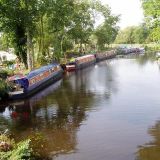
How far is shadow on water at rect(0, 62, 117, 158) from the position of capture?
73.3 feet

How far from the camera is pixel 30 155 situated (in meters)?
16.8

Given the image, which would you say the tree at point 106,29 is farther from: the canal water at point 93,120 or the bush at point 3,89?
the bush at point 3,89

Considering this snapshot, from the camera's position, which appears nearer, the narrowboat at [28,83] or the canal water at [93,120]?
the canal water at [93,120]

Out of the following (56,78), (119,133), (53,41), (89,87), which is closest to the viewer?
(119,133)

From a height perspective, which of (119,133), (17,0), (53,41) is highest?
(17,0)

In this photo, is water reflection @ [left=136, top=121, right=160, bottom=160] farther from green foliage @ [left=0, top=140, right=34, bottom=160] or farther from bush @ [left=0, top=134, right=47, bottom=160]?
green foliage @ [left=0, top=140, right=34, bottom=160]

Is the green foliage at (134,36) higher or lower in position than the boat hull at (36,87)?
higher

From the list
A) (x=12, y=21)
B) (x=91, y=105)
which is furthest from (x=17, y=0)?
(x=91, y=105)

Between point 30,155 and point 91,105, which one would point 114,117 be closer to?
point 91,105

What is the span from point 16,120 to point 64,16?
3624 cm

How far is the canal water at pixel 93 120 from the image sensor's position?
19562 millimetres

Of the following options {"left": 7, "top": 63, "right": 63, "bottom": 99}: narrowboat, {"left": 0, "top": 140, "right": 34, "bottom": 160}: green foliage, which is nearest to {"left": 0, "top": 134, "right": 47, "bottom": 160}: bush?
{"left": 0, "top": 140, "right": 34, "bottom": 160}: green foliage

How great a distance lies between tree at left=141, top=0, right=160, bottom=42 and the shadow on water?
755cm

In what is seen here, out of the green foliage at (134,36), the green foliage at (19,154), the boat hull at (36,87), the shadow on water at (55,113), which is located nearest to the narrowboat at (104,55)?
the boat hull at (36,87)
